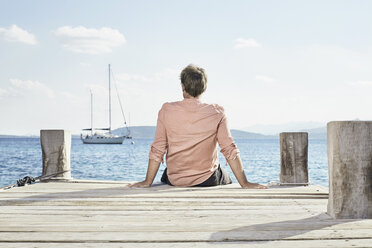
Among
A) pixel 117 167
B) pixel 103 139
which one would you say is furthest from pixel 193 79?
pixel 103 139

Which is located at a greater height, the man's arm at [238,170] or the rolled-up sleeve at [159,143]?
the rolled-up sleeve at [159,143]

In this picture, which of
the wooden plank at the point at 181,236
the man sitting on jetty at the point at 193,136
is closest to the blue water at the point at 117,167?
the man sitting on jetty at the point at 193,136

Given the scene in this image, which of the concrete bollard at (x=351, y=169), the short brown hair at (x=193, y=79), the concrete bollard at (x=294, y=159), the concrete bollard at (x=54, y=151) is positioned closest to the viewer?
the concrete bollard at (x=351, y=169)

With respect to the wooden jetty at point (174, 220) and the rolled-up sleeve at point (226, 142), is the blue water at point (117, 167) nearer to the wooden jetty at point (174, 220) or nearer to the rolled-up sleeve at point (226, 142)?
the rolled-up sleeve at point (226, 142)

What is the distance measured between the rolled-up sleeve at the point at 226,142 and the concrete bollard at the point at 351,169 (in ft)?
4.52

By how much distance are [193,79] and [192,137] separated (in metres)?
0.58

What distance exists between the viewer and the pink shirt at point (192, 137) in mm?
4109

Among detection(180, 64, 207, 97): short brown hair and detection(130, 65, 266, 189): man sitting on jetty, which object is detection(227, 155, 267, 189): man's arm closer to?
detection(130, 65, 266, 189): man sitting on jetty

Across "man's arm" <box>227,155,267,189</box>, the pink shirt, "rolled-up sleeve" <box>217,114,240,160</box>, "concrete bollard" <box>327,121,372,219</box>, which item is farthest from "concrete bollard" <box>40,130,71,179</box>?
"concrete bollard" <box>327,121,372,219</box>

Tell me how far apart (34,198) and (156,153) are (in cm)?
122

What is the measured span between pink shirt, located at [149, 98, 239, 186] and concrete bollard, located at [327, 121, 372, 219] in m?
1.41

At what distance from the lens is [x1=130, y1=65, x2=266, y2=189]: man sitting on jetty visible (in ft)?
13.4

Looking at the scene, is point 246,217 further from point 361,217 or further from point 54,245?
point 54,245

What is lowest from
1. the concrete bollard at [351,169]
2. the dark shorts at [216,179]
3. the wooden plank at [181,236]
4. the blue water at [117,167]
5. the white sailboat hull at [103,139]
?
the blue water at [117,167]
